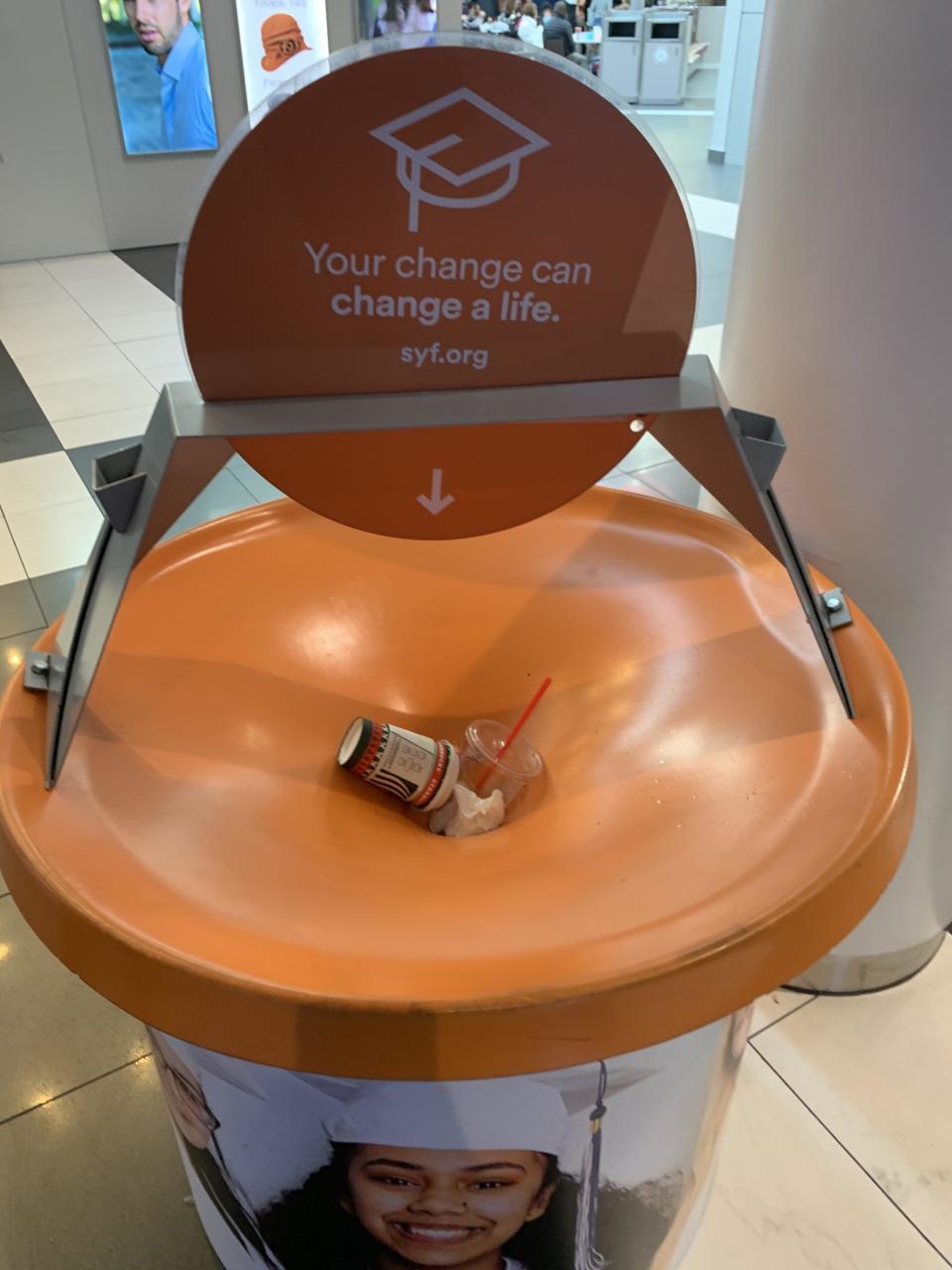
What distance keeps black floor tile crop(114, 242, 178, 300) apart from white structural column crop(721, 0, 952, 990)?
13.1 feet

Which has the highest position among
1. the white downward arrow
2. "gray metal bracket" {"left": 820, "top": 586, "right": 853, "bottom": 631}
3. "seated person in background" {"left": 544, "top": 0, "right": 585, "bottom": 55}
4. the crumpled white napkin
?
the white downward arrow

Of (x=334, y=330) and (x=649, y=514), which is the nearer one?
(x=334, y=330)

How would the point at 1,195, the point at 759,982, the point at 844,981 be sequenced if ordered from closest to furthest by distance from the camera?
the point at 759,982 → the point at 844,981 → the point at 1,195

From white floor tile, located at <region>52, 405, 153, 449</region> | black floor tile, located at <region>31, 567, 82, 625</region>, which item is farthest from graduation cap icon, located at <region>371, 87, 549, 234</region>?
white floor tile, located at <region>52, 405, 153, 449</region>

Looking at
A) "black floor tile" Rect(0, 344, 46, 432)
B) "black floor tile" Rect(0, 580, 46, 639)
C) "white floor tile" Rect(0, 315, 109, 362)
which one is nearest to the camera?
"black floor tile" Rect(0, 580, 46, 639)

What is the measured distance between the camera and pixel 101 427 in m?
3.17

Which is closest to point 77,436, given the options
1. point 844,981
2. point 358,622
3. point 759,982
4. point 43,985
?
point 43,985

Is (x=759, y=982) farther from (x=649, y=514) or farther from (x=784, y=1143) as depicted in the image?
(x=784, y=1143)

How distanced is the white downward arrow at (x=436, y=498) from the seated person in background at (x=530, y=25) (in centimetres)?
1128

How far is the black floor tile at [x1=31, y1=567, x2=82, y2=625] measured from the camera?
2.23 m

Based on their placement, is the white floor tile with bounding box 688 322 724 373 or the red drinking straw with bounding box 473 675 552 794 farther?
the white floor tile with bounding box 688 322 724 373

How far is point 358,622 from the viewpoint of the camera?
100 cm

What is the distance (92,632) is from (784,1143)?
108cm

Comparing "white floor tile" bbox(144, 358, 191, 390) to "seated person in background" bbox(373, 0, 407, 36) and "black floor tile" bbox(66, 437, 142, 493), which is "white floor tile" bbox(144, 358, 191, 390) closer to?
"black floor tile" bbox(66, 437, 142, 493)
